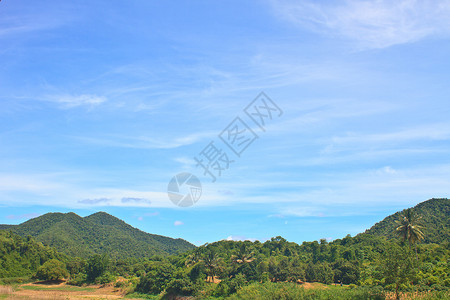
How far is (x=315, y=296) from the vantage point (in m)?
38.9

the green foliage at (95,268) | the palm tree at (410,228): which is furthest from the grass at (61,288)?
the palm tree at (410,228)

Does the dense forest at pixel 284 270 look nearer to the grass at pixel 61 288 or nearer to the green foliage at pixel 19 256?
the green foliage at pixel 19 256

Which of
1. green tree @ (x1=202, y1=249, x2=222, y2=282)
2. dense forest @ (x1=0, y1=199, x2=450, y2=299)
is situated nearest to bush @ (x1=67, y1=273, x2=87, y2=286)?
dense forest @ (x1=0, y1=199, x2=450, y2=299)

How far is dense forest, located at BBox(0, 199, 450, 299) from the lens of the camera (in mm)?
38438

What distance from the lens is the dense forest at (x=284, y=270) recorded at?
38438mm

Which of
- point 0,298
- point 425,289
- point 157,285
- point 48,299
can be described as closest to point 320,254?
point 157,285

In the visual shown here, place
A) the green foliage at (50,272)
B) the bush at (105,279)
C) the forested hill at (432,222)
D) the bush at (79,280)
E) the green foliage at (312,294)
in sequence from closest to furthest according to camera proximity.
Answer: the green foliage at (312,294), the green foliage at (50,272), the bush at (105,279), the bush at (79,280), the forested hill at (432,222)

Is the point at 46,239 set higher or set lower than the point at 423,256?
higher

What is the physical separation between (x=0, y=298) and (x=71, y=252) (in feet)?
308

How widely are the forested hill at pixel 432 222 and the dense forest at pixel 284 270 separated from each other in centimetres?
56

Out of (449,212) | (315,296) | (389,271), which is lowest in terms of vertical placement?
(315,296)

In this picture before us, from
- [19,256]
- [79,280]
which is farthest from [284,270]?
[19,256]

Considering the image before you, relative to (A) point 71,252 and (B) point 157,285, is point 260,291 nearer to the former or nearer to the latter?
(B) point 157,285

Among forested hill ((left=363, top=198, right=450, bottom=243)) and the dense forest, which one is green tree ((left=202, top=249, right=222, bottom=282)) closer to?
the dense forest
